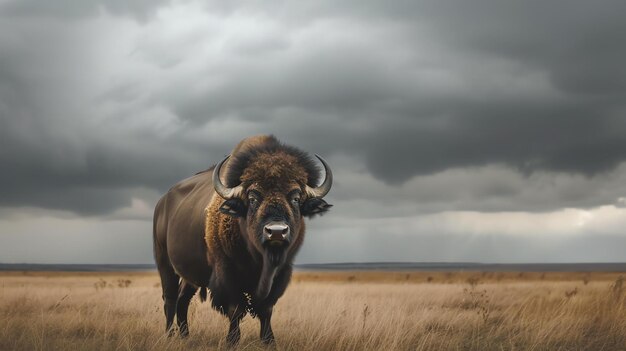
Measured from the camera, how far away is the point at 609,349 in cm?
1037

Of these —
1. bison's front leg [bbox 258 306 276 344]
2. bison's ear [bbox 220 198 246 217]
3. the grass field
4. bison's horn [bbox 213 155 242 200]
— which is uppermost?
bison's horn [bbox 213 155 242 200]

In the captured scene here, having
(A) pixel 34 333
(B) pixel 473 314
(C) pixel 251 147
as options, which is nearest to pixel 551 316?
(B) pixel 473 314

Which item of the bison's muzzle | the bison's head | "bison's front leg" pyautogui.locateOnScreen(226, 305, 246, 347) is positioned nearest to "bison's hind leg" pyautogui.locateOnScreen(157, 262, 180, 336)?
"bison's front leg" pyautogui.locateOnScreen(226, 305, 246, 347)

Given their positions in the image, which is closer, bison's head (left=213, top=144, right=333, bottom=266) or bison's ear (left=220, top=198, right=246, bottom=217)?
bison's head (left=213, top=144, right=333, bottom=266)

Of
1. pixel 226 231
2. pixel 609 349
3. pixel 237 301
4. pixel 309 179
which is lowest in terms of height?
pixel 609 349

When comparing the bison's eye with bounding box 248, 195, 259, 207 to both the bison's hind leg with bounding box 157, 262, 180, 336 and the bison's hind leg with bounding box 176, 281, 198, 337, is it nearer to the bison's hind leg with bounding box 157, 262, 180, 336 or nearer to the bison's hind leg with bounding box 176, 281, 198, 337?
the bison's hind leg with bounding box 176, 281, 198, 337

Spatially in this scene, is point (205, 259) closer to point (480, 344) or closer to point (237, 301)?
point (237, 301)

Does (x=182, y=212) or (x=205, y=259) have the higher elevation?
(x=182, y=212)

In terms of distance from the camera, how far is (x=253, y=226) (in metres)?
8.48

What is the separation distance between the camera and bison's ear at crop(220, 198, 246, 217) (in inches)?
348

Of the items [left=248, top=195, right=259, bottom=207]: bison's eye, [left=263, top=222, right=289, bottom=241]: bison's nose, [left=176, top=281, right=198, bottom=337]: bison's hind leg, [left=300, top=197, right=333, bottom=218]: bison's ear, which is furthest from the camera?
[left=176, top=281, right=198, bottom=337]: bison's hind leg

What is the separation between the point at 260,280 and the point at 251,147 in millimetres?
2011

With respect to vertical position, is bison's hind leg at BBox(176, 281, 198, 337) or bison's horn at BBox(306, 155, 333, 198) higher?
bison's horn at BBox(306, 155, 333, 198)

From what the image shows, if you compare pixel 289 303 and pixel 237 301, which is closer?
pixel 237 301
